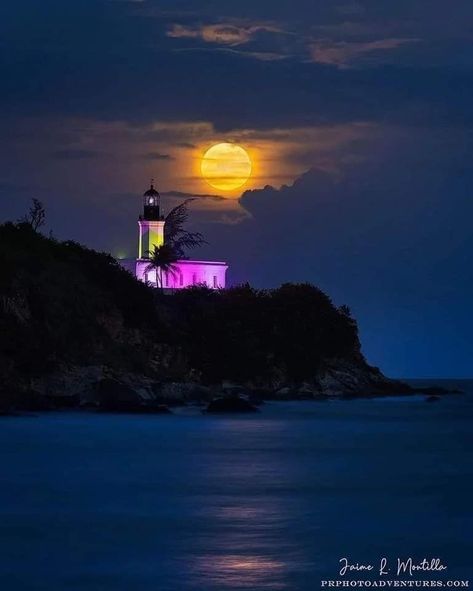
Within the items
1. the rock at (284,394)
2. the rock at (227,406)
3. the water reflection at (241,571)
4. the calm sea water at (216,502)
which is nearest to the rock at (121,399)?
the rock at (227,406)

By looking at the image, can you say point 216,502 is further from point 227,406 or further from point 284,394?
point 284,394

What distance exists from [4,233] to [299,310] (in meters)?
21.7

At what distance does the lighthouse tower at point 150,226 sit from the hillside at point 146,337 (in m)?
6.38

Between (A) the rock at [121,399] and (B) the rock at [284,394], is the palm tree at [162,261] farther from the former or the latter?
(A) the rock at [121,399]

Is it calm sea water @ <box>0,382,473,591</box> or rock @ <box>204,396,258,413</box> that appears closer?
calm sea water @ <box>0,382,473,591</box>

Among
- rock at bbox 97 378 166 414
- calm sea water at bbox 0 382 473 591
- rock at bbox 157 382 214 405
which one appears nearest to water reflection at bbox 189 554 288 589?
calm sea water at bbox 0 382 473 591

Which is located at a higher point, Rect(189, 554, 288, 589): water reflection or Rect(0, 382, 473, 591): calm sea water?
Rect(0, 382, 473, 591): calm sea water

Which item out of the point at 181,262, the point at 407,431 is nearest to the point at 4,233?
the point at 181,262

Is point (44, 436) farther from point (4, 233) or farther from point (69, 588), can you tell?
point (4, 233)

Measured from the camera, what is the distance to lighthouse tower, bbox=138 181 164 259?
304 ft

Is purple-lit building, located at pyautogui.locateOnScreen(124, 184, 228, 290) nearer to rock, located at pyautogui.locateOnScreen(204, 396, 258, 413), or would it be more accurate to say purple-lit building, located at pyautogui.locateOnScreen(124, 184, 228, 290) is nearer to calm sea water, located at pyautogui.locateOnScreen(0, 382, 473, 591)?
rock, located at pyautogui.locateOnScreen(204, 396, 258, 413)

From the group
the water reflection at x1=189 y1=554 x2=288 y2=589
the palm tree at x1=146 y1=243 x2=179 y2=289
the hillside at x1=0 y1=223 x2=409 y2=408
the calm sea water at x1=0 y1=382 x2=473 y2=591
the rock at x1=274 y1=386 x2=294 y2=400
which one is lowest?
the water reflection at x1=189 y1=554 x2=288 y2=589

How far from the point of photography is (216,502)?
95.1 feet

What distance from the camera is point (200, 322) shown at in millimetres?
83500
